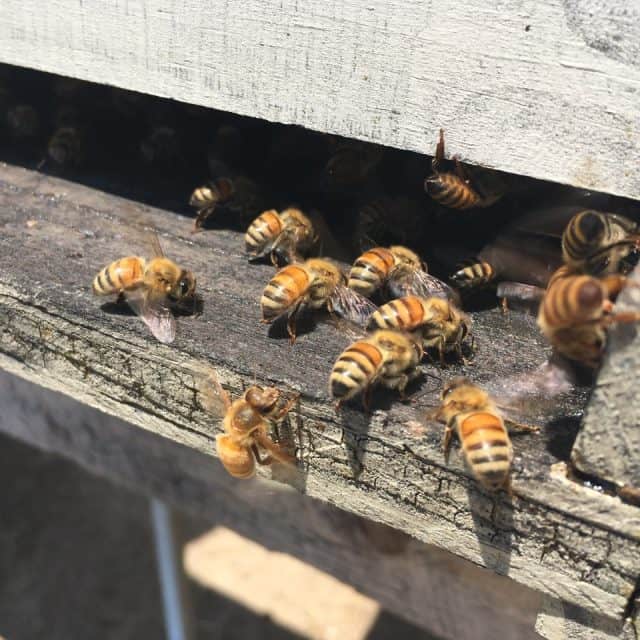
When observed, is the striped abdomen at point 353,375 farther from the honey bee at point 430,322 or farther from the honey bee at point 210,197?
the honey bee at point 210,197

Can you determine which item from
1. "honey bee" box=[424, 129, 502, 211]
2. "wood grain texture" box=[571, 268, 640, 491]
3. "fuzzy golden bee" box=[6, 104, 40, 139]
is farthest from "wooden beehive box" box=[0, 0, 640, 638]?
"fuzzy golden bee" box=[6, 104, 40, 139]

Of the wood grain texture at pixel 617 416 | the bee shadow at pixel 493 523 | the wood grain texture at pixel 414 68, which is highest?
the wood grain texture at pixel 414 68

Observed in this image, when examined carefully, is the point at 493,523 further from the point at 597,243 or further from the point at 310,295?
the point at 310,295

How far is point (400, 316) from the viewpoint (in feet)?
4.77

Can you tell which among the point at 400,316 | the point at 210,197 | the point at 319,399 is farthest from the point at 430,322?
the point at 210,197

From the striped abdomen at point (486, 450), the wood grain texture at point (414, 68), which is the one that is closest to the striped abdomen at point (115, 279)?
the wood grain texture at point (414, 68)

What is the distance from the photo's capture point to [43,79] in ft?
9.00

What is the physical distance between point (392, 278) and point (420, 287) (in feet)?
0.21

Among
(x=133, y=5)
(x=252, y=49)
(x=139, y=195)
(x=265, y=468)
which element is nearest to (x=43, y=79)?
(x=139, y=195)

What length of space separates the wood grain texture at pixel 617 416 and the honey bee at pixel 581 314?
7cm

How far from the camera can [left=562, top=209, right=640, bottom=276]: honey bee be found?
1308 millimetres

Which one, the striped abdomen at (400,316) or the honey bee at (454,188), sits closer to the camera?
the striped abdomen at (400,316)

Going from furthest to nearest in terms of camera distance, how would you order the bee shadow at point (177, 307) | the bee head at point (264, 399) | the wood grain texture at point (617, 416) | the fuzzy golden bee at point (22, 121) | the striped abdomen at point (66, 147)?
1. the fuzzy golden bee at point (22, 121)
2. the striped abdomen at point (66, 147)
3. the bee shadow at point (177, 307)
4. the bee head at point (264, 399)
5. the wood grain texture at point (617, 416)

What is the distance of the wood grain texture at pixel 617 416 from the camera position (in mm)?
926
